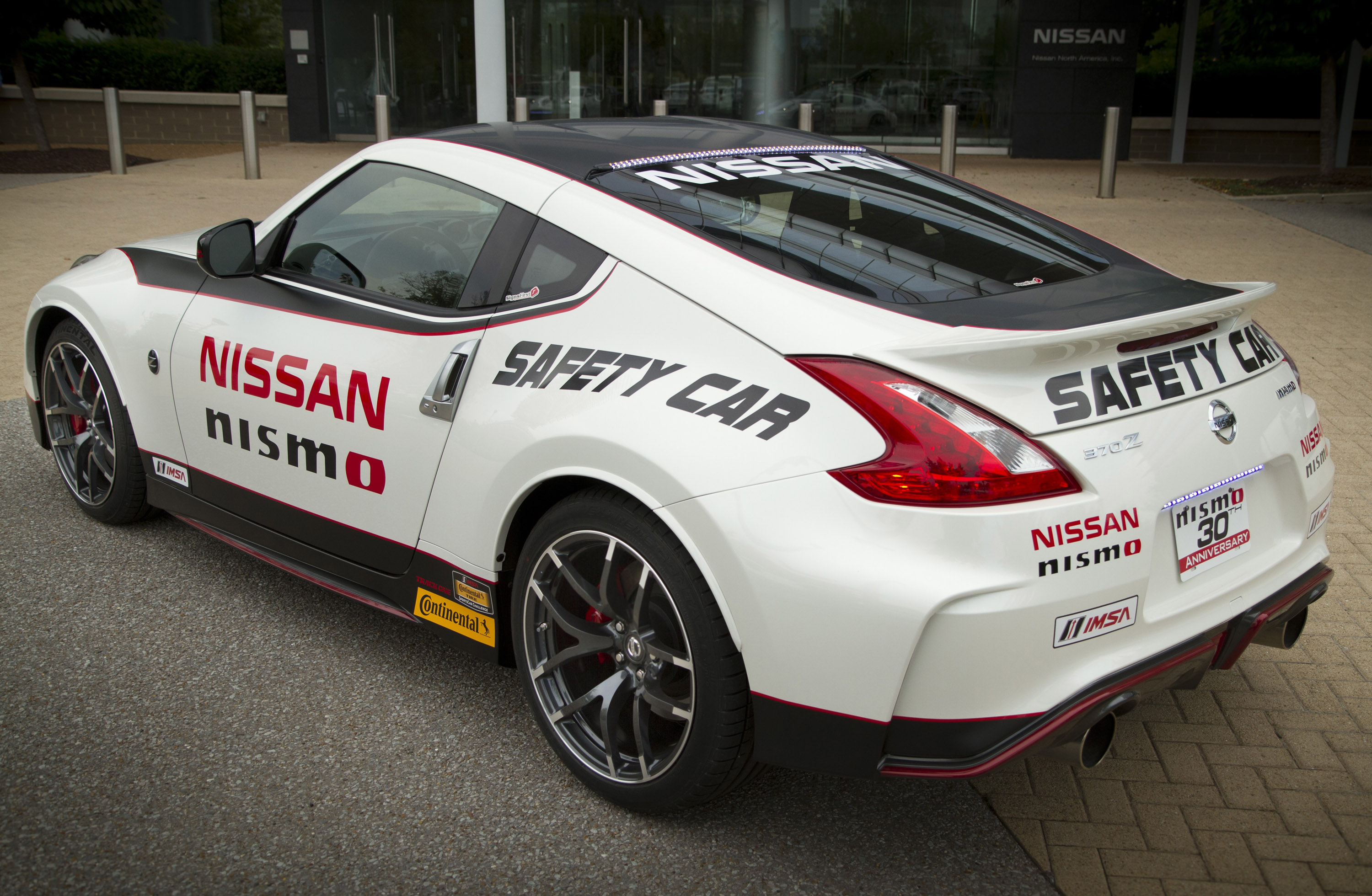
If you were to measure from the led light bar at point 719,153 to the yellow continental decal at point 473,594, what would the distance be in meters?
1.13

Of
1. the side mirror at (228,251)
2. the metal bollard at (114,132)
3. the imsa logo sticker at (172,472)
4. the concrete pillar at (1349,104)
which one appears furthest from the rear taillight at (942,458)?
the concrete pillar at (1349,104)

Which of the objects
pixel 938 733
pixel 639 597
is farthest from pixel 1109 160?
pixel 938 733

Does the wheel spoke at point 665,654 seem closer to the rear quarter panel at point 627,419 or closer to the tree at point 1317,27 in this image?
the rear quarter panel at point 627,419

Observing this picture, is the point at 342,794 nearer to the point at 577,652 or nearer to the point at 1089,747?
the point at 577,652

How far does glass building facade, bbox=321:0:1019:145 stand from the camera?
2244 cm

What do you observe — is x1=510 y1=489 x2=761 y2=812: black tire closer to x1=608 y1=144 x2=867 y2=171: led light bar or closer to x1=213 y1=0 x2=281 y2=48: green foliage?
x1=608 y1=144 x2=867 y2=171: led light bar

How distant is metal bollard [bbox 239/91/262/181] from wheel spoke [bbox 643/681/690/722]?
15531 millimetres

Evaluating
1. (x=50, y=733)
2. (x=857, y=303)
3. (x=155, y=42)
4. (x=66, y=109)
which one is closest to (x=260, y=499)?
(x=50, y=733)

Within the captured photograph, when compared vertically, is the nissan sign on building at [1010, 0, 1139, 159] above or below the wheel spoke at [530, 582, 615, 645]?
above

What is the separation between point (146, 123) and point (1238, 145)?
23.5 meters

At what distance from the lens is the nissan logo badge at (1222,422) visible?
2410 mm

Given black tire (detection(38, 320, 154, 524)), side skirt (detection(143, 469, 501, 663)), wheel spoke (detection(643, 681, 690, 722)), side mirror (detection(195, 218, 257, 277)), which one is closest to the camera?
wheel spoke (detection(643, 681, 690, 722))

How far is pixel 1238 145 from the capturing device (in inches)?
883

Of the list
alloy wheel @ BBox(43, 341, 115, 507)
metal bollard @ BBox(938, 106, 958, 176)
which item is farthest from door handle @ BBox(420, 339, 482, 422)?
metal bollard @ BBox(938, 106, 958, 176)
